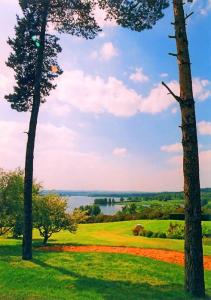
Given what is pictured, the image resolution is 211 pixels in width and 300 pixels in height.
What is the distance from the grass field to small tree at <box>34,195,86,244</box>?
217 inches

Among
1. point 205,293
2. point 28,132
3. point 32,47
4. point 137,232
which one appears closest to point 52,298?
point 205,293

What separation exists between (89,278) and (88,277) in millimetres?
193

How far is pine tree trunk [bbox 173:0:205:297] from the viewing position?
469 inches

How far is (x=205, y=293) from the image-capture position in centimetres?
1236

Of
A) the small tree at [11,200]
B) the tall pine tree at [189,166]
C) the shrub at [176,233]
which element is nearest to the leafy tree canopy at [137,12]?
the tall pine tree at [189,166]

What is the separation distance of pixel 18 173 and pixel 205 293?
55.4 ft

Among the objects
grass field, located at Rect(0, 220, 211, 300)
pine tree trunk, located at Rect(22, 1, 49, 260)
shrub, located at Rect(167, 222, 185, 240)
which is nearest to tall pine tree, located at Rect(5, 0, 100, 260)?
pine tree trunk, located at Rect(22, 1, 49, 260)

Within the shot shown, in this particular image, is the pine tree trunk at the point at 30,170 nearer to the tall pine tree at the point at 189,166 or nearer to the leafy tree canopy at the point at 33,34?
the leafy tree canopy at the point at 33,34

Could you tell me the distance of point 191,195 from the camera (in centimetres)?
1202

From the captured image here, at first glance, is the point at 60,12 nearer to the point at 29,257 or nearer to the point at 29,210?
the point at 29,210

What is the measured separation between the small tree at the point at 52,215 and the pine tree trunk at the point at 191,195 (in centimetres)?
1528

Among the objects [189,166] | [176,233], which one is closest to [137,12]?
[189,166]

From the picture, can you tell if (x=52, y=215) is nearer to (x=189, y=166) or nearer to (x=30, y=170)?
(x=30, y=170)

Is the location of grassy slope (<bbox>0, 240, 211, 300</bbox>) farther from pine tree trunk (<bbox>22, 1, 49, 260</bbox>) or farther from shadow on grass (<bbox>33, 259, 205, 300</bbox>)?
pine tree trunk (<bbox>22, 1, 49, 260</bbox>)
